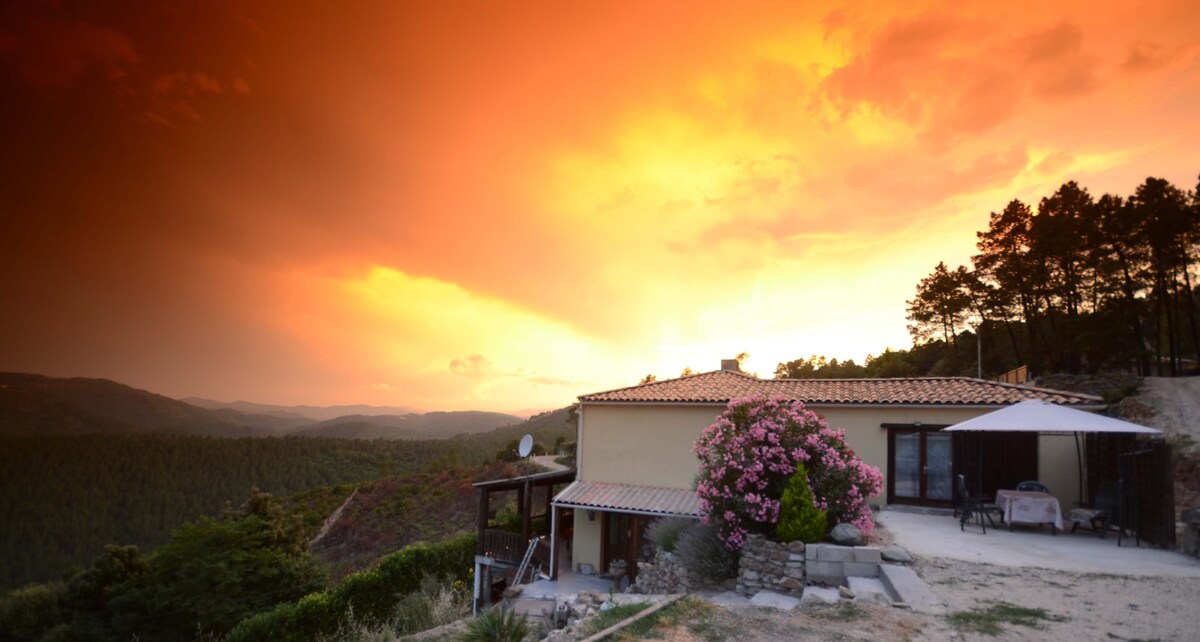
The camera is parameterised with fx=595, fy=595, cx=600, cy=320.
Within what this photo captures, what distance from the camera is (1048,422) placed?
997 centimetres

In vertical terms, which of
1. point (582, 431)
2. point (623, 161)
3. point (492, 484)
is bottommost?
point (492, 484)

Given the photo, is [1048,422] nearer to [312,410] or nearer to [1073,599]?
[1073,599]

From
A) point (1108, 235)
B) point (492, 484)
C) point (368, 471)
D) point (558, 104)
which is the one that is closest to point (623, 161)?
point (558, 104)

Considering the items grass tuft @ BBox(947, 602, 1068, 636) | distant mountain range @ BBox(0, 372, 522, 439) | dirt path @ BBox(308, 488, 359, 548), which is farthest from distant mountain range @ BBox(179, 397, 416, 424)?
grass tuft @ BBox(947, 602, 1068, 636)

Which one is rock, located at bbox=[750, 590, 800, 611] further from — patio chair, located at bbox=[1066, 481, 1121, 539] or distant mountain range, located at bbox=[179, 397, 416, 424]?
distant mountain range, located at bbox=[179, 397, 416, 424]

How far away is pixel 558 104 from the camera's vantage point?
655 inches

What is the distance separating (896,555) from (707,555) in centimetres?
312

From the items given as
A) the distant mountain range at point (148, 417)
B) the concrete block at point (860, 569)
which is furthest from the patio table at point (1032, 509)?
the distant mountain range at point (148, 417)

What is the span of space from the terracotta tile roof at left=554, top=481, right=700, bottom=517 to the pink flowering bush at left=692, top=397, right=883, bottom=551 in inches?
234

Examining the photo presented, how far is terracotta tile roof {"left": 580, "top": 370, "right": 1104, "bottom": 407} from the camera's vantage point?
13977mm

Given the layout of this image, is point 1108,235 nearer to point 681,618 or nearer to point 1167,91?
point 1167,91

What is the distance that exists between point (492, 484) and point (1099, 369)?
30.0 meters

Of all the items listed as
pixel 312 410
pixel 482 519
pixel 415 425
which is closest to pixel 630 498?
pixel 482 519

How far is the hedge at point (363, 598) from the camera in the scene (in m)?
15.2
